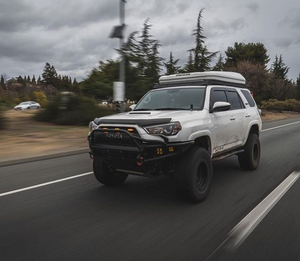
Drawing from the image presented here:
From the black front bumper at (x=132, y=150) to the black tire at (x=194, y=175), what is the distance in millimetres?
184

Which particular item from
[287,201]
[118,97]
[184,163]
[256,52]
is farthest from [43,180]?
[256,52]

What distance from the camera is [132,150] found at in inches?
190

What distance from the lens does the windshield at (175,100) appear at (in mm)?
6014

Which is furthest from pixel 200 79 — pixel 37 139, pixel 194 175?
pixel 37 139

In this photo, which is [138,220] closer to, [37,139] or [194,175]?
[194,175]

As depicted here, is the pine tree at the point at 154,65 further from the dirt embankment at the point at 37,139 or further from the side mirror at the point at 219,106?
the side mirror at the point at 219,106

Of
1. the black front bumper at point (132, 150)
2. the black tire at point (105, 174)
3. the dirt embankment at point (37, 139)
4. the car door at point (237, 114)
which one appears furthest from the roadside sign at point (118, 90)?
the black front bumper at point (132, 150)

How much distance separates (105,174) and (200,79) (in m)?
2.74

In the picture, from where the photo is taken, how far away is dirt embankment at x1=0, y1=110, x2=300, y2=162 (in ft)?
34.9

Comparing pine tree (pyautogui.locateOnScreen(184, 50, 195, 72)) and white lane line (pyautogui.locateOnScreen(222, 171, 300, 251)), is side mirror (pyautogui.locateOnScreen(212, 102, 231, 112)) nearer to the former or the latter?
white lane line (pyautogui.locateOnScreen(222, 171, 300, 251))

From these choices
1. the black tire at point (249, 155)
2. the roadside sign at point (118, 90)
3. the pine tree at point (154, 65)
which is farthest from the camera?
the pine tree at point (154, 65)

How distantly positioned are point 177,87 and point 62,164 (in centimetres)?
400

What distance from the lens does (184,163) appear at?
4.93 metres

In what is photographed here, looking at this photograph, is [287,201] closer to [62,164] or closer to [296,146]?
[62,164]
